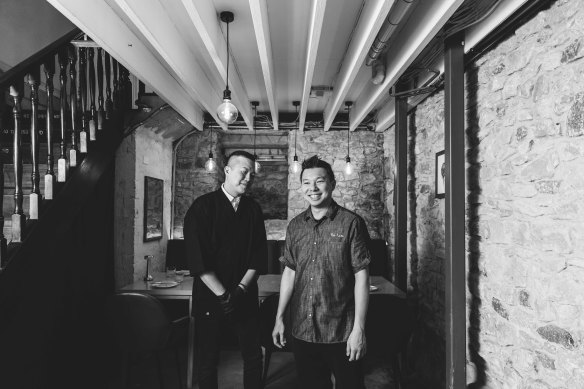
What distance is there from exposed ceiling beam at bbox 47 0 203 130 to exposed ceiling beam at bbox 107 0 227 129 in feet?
0.40

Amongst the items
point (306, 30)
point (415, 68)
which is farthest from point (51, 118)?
point (415, 68)

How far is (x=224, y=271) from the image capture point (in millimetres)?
2797

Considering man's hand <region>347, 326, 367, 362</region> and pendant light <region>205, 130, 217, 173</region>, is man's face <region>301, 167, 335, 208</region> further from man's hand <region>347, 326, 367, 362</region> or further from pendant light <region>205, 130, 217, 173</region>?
pendant light <region>205, 130, 217, 173</region>

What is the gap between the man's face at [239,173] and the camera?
2781mm

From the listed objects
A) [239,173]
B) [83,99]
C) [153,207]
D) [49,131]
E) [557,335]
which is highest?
[83,99]

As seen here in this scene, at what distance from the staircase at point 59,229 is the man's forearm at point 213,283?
1.16 metres

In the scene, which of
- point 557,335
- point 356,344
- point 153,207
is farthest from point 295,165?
point 557,335

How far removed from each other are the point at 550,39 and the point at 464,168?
3.29ft

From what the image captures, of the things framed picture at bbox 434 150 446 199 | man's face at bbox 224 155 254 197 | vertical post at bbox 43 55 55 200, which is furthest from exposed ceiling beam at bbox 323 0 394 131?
vertical post at bbox 43 55 55 200

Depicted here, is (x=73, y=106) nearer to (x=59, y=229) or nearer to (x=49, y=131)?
(x=49, y=131)

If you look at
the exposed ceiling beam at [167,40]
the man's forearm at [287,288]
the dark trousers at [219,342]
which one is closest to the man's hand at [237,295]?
the dark trousers at [219,342]

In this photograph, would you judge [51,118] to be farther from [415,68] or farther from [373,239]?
[373,239]

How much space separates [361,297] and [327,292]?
20 centimetres

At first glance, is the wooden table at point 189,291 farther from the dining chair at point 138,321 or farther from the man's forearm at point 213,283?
the man's forearm at point 213,283
